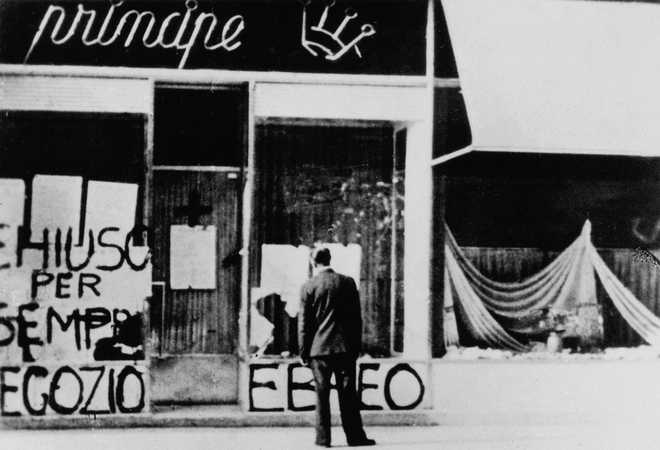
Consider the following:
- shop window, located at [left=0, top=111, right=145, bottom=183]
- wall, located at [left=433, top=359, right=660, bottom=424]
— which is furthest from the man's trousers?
shop window, located at [left=0, top=111, right=145, bottom=183]

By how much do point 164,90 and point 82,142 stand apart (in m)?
1.02

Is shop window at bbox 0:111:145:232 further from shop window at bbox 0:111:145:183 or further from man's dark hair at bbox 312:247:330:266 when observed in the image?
man's dark hair at bbox 312:247:330:266

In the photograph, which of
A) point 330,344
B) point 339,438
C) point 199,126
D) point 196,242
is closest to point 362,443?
point 339,438

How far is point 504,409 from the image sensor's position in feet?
36.2

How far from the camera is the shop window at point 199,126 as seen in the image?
1098 centimetres

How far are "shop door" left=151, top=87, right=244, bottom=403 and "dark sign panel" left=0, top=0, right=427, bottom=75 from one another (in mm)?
503

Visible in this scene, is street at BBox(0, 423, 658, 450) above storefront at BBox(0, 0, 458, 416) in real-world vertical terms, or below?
below

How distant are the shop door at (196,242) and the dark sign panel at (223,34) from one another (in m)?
0.50

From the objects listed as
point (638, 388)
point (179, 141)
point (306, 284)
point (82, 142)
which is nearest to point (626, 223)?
point (638, 388)

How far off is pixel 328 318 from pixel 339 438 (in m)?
1.25

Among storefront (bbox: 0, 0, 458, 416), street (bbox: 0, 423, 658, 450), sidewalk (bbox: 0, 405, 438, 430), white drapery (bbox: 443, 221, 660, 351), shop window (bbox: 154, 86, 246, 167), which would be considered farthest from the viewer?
white drapery (bbox: 443, 221, 660, 351)

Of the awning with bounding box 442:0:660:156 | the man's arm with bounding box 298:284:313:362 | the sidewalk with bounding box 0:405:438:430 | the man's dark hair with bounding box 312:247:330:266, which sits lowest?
the sidewalk with bounding box 0:405:438:430

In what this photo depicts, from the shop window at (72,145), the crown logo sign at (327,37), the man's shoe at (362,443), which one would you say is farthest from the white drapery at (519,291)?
the shop window at (72,145)

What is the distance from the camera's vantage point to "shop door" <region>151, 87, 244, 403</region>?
10992mm
